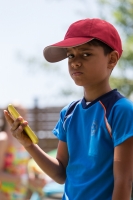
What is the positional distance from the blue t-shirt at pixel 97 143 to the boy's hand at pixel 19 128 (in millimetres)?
223

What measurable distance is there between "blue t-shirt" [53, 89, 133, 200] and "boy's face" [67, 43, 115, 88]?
94 mm

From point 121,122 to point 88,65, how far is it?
0.32 metres

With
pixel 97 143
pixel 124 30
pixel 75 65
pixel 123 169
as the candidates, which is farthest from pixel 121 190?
pixel 124 30

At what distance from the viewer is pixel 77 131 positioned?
2.29 meters

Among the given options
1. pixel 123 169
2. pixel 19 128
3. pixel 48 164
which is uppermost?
pixel 19 128

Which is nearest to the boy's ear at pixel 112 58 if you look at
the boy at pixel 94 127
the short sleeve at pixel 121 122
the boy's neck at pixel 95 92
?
the boy at pixel 94 127

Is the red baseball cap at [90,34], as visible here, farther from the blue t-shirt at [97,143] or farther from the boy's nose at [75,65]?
the blue t-shirt at [97,143]

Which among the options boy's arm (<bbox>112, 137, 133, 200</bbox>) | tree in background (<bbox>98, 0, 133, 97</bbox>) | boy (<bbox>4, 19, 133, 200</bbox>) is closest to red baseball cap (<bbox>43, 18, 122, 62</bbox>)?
boy (<bbox>4, 19, 133, 200</bbox>)

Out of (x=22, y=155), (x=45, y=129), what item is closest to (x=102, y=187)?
(x=22, y=155)

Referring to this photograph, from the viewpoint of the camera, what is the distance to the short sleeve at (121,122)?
82.2 inches

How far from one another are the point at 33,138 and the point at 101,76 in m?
0.43

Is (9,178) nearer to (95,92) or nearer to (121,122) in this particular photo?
(95,92)

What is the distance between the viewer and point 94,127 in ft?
7.17

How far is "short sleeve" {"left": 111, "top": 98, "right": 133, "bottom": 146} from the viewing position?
209 centimetres
